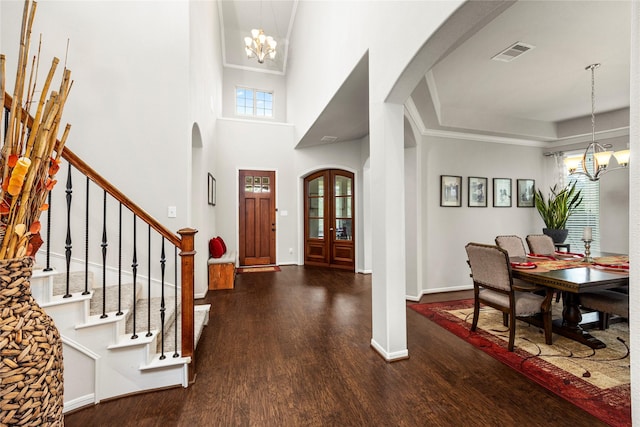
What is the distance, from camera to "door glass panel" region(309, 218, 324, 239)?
21.6ft

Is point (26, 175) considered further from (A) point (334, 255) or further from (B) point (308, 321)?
(A) point (334, 255)

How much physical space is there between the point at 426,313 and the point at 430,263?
107cm

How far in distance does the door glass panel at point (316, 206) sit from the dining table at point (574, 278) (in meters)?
4.13

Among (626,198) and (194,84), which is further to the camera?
(626,198)

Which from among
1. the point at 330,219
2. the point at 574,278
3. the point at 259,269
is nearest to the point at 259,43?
the point at 330,219

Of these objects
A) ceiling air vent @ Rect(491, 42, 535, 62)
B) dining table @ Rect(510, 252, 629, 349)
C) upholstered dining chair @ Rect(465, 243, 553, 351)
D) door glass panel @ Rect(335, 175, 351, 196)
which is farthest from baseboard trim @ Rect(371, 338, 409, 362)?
door glass panel @ Rect(335, 175, 351, 196)

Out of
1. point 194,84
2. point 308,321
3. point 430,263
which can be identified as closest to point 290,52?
point 194,84

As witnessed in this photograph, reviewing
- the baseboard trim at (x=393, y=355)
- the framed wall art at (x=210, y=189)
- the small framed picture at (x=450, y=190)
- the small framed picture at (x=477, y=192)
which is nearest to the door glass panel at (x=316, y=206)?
the framed wall art at (x=210, y=189)

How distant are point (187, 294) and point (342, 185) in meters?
4.71

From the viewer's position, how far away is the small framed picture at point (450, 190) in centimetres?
457

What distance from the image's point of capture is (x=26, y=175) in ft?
3.15

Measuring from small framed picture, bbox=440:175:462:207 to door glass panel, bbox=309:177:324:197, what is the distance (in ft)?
9.15

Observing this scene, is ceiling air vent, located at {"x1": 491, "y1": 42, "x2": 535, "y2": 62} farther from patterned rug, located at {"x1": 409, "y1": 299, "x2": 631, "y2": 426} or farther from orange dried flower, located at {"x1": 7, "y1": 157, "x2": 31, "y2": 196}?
orange dried flower, located at {"x1": 7, "y1": 157, "x2": 31, "y2": 196}

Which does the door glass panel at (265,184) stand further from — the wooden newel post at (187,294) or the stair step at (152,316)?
the wooden newel post at (187,294)
